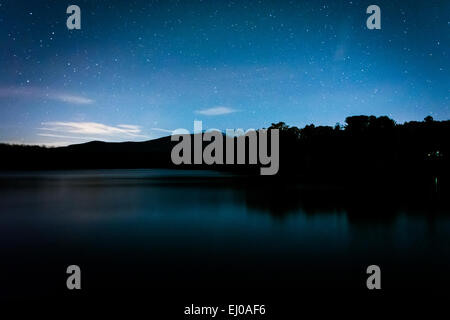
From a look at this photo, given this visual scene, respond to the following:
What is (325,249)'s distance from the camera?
7.58 meters

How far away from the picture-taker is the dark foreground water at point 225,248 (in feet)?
18.0

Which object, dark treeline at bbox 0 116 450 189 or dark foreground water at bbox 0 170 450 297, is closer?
dark foreground water at bbox 0 170 450 297

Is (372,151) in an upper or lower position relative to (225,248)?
upper

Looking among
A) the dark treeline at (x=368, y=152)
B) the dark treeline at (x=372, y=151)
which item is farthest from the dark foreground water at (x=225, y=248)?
the dark treeline at (x=372, y=151)

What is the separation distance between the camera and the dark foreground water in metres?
5.49

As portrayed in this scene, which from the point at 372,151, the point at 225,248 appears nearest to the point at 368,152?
the point at 372,151

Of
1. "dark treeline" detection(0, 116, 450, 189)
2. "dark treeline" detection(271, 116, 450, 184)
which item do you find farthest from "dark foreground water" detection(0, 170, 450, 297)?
"dark treeline" detection(271, 116, 450, 184)

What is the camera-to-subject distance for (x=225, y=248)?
778 cm

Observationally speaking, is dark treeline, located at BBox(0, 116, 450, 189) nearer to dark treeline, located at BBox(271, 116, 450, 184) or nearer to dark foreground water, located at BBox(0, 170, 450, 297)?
dark treeline, located at BBox(271, 116, 450, 184)

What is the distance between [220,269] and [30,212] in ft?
39.4

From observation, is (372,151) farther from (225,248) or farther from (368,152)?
(225,248)
